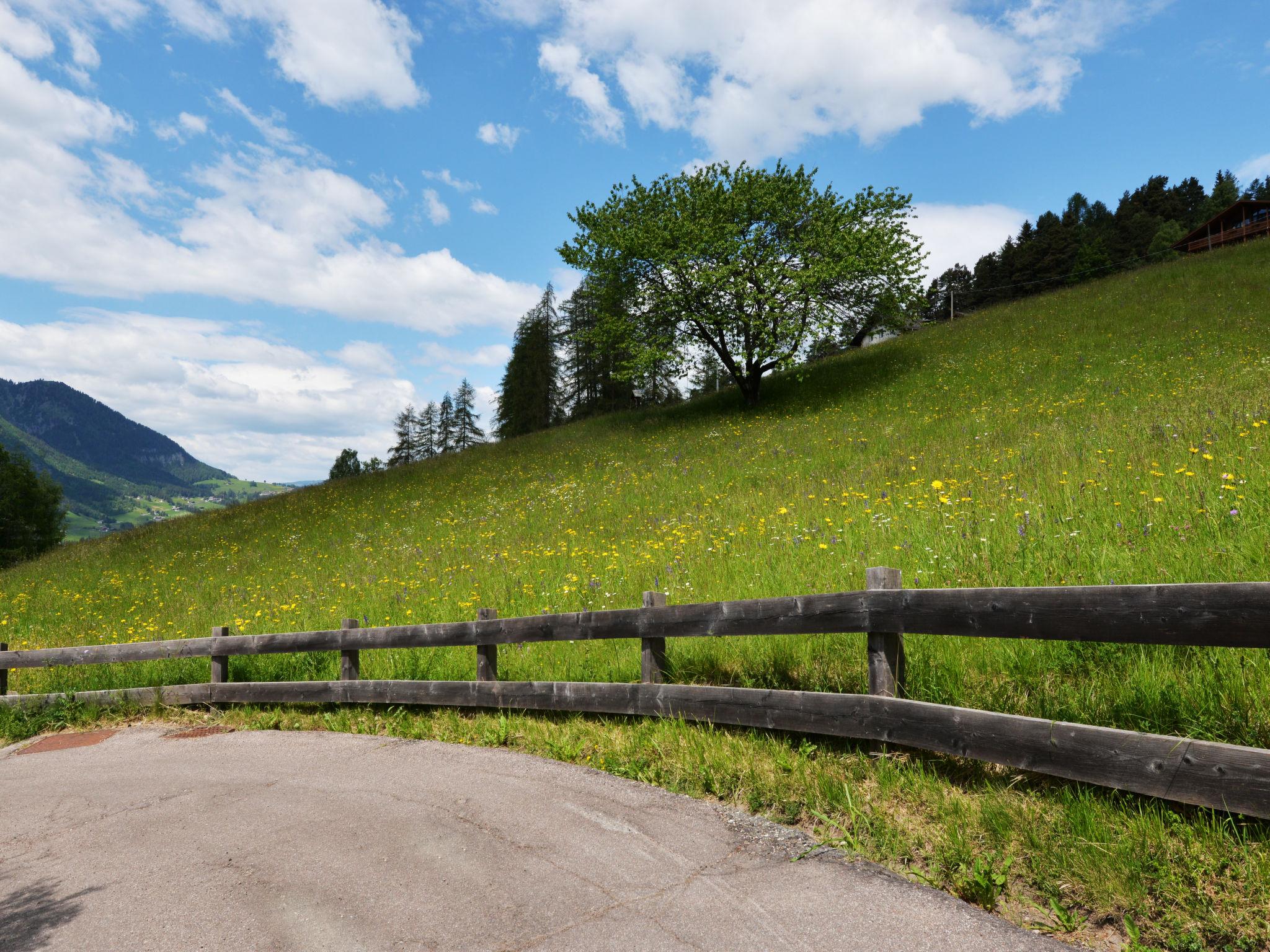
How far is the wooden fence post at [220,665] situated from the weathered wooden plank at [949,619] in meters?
1.95

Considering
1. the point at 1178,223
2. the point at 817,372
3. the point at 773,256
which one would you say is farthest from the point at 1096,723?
the point at 1178,223

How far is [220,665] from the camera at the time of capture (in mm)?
8508

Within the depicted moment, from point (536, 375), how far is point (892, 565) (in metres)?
48.3

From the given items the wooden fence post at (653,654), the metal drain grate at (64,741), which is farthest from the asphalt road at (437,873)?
the metal drain grate at (64,741)

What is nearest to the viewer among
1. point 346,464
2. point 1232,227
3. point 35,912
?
point 35,912

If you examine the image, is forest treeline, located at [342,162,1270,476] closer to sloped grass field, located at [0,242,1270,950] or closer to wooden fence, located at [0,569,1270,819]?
sloped grass field, located at [0,242,1270,950]

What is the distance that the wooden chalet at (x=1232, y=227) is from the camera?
5238 centimetres

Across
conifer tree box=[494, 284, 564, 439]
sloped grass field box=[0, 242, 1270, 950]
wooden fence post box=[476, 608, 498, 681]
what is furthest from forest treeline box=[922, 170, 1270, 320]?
wooden fence post box=[476, 608, 498, 681]

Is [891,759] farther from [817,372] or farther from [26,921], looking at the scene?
[817,372]

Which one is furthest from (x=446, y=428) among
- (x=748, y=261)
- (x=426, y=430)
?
(x=748, y=261)

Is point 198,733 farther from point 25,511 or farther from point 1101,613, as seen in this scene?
point 25,511

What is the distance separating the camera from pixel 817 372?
3322 centimetres

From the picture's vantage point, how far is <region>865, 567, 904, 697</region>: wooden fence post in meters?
4.30

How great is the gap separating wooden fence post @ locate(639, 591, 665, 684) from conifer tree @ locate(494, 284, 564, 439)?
47424 mm
